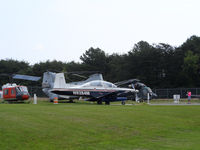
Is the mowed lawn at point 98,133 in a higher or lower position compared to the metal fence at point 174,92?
lower

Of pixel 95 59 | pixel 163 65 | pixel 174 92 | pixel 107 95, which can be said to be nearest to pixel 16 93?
pixel 107 95

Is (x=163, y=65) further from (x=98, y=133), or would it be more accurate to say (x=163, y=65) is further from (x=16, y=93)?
(x=98, y=133)

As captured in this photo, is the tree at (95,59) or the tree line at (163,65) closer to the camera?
the tree line at (163,65)

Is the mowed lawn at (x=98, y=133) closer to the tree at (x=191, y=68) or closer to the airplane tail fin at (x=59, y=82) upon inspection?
the airplane tail fin at (x=59, y=82)

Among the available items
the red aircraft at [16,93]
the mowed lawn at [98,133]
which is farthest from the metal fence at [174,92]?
the mowed lawn at [98,133]

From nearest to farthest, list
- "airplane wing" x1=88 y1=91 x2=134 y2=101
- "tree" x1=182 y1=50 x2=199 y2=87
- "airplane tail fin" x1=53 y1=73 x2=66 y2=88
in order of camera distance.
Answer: "airplane tail fin" x1=53 y1=73 x2=66 y2=88, "airplane wing" x1=88 y1=91 x2=134 y2=101, "tree" x1=182 y1=50 x2=199 y2=87

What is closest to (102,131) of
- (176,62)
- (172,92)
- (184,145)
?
(184,145)

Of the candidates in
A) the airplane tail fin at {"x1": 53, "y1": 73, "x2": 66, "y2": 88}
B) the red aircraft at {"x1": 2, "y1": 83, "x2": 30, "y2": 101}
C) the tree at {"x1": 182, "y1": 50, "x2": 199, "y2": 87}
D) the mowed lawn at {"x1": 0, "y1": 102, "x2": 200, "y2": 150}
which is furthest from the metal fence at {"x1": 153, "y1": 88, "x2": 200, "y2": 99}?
the mowed lawn at {"x1": 0, "y1": 102, "x2": 200, "y2": 150}

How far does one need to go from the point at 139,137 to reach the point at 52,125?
148 inches

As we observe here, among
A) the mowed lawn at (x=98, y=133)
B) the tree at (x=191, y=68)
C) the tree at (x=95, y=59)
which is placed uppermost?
the tree at (x=95, y=59)

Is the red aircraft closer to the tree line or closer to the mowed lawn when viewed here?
the mowed lawn

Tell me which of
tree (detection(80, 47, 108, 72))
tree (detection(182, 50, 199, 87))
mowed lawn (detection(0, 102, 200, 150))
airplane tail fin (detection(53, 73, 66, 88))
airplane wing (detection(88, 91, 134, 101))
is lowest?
mowed lawn (detection(0, 102, 200, 150))

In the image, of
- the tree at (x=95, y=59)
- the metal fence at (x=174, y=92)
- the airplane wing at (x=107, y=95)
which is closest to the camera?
the airplane wing at (x=107, y=95)

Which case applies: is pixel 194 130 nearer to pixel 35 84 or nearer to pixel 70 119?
pixel 70 119
